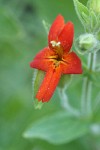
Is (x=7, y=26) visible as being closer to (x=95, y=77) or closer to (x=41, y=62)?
(x=95, y=77)

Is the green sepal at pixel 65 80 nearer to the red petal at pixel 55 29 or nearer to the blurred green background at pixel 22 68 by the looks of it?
the red petal at pixel 55 29

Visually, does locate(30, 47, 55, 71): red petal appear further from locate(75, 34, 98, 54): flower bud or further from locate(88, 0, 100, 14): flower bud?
locate(88, 0, 100, 14): flower bud

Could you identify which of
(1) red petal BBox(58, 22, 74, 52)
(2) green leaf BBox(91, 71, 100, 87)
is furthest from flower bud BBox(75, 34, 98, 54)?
(2) green leaf BBox(91, 71, 100, 87)

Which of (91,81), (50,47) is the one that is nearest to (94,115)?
(91,81)

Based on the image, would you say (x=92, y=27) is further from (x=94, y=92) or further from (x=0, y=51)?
(x=0, y=51)

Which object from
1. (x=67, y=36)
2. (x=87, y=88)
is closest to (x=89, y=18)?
(x=67, y=36)

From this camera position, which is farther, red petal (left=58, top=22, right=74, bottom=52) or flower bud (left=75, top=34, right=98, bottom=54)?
red petal (left=58, top=22, right=74, bottom=52)
